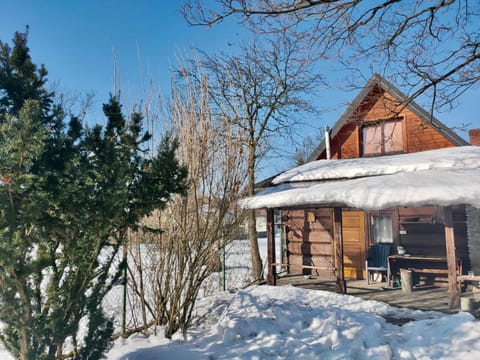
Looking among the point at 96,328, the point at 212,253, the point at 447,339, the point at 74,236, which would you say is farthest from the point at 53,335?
the point at 447,339

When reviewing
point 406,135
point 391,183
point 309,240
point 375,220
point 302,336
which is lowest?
point 302,336

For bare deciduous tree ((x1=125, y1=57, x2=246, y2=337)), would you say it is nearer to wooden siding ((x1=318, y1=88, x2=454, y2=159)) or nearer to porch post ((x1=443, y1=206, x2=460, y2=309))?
porch post ((x1=443, y1=206, x2=460, y2=309))

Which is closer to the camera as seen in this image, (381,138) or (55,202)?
(55,202)

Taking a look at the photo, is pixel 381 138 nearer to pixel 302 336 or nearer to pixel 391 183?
pixel 391 183

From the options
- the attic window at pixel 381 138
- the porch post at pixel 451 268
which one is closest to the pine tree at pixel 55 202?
the porch post at pixel 451 268

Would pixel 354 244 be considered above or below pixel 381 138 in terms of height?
below

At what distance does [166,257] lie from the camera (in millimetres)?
4867

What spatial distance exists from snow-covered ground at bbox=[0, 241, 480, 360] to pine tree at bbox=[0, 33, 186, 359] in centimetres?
128

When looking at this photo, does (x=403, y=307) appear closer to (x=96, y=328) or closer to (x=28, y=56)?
(x=96, y=328)

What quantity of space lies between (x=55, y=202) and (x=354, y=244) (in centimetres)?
920

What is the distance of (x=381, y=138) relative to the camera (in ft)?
36.6

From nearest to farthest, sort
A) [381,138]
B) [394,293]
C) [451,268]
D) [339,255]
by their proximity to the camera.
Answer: [451,268]
[339,255]
[394,293]
[381,138]

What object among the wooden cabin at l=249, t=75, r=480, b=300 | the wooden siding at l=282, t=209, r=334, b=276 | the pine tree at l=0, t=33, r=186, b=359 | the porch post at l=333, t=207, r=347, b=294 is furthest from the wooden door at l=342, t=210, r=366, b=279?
the pine tree at l=0, t=33, r=186, b=359

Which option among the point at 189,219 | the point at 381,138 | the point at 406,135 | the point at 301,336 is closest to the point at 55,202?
the point at 189,219
